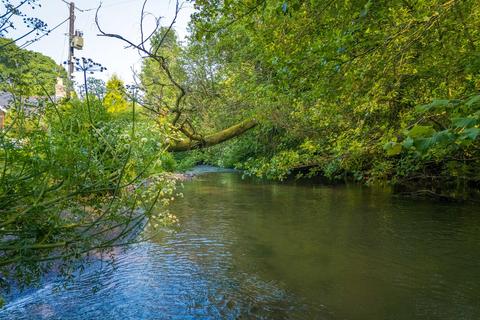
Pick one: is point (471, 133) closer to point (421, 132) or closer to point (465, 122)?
point (465, 122)

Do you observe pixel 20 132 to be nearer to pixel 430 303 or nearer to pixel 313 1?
pixel 313 1

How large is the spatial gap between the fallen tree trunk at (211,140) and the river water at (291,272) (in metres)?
2.16

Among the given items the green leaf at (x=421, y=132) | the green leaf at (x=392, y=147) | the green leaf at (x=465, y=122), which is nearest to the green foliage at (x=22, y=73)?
the green leaf at (x=392, y=147)

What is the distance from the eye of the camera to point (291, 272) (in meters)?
6.55

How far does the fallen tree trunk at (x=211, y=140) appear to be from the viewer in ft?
31.0

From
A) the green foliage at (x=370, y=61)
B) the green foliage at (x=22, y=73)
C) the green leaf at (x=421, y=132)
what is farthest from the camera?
the green foliage at (x=370, y=61)

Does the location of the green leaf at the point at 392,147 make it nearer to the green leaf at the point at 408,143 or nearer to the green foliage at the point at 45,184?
the green leaf at the point at 408,143

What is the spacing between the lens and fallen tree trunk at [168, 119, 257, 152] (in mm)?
9438

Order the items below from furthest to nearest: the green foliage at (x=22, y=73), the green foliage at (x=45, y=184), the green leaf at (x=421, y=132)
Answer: the green foliage at (x=22, y=73) < the green foliage at (x=45, y=184) < the green leaf at (x=421, y=132)

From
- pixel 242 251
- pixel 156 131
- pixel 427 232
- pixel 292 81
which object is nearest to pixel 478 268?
pixel 427 232

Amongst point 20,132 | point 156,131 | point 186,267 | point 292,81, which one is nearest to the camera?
point 20,132

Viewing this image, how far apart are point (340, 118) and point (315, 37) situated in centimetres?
317

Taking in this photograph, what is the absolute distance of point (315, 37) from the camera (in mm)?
5426

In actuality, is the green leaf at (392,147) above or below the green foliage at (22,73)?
below
